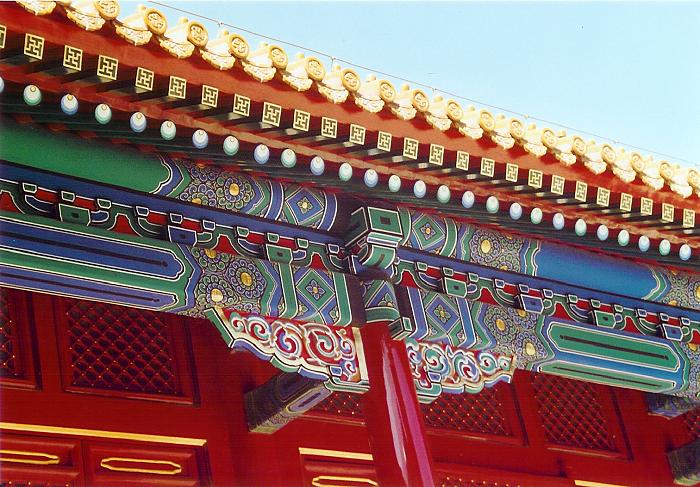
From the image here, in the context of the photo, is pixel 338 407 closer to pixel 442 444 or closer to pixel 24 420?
pixel 442 444

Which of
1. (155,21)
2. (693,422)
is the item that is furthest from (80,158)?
(693,422)

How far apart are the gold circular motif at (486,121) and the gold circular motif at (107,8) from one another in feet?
5.93

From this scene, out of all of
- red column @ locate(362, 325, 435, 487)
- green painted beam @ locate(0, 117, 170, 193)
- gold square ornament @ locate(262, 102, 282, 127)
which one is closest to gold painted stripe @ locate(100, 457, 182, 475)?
red column @ locate(362, 325, 435, 487)

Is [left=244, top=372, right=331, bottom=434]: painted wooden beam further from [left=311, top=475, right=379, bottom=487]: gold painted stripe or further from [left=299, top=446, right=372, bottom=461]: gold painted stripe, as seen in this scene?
[left=311, top=475, right=379, bottom=487]: gold painted stripe

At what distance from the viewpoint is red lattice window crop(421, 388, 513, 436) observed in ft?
21.8

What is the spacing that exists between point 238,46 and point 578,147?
6.12 ft

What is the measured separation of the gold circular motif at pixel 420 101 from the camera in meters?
4.97

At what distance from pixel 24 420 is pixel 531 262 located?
8.84ft

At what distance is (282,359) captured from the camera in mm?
5082

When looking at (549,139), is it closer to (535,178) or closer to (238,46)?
(535,178)

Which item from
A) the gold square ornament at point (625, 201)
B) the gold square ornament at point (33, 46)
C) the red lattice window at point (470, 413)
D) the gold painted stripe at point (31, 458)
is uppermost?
the gold square ornament at point (33, 46)

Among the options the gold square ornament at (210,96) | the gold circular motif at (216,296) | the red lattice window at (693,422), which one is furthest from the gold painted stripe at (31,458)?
the red lattice window at (693,422)

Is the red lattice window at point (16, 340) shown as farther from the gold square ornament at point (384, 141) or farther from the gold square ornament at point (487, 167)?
the gold square ornament at point (487, 167)

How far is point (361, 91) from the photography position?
483cm
